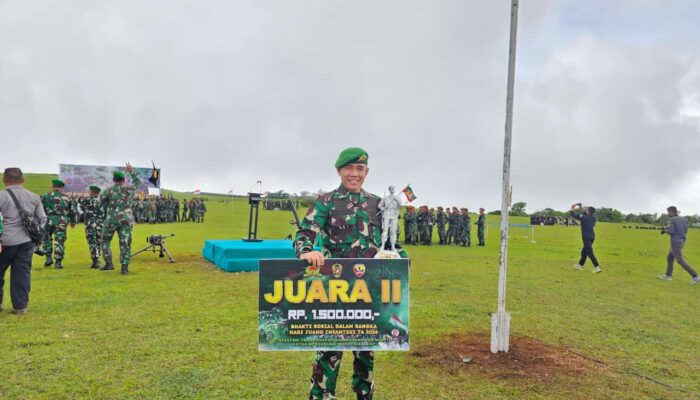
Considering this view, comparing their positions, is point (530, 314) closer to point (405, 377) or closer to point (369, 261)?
point (405, 377)

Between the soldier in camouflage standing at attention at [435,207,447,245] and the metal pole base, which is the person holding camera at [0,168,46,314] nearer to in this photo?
the metal pole base

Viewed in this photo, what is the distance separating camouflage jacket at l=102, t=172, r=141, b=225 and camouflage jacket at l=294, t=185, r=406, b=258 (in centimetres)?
884

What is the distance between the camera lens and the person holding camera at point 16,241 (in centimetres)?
699

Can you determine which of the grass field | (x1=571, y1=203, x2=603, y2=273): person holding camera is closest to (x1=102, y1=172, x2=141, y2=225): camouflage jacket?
the grass field

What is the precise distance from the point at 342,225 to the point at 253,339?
326 cm

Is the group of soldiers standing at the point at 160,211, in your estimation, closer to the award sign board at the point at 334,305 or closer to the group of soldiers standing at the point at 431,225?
the group of soldiers standing at the point at 431,225

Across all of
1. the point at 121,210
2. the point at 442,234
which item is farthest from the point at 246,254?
the point at 442,234

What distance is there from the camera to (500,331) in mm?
5633

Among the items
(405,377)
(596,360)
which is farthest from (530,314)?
(405,377)

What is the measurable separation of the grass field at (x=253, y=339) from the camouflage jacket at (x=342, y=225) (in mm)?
1665

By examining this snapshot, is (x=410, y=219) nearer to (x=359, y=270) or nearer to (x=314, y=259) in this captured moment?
(x=359, y=270)

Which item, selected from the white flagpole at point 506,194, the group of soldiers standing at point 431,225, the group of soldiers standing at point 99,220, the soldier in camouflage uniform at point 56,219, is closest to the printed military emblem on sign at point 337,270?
the white flagpole at point 506,194

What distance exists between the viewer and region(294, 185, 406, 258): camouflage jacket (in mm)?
3652

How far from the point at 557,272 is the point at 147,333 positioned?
12423 mm
